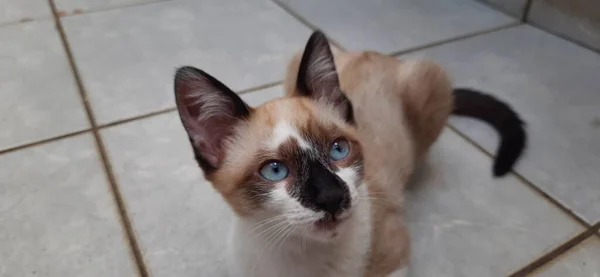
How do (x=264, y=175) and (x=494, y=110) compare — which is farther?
(x=494, y=110)

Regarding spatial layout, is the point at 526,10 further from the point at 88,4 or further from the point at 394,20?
the point at 88,4

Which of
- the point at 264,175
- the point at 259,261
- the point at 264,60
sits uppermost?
the point at 264,175

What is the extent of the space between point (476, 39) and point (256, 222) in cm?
105

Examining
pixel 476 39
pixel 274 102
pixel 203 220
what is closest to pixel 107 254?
pixel 203 220

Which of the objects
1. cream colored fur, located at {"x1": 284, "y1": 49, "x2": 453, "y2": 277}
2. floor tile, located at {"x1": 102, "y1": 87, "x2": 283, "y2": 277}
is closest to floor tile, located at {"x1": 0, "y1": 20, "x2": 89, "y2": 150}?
floor tile, located at {"x1": 102, "y1": 87, "x2": 283, "y2": 277}

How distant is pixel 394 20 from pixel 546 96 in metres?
0.52

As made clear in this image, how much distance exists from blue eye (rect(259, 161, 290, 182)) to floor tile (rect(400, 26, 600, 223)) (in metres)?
0.57

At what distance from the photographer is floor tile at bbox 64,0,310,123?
1.24 meters

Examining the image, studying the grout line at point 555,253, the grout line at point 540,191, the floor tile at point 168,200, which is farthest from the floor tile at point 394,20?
the grout line at point 555,253

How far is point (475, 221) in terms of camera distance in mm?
881

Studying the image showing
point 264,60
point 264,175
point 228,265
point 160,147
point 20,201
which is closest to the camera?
point 264,175

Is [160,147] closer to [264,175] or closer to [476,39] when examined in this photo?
[264,175]

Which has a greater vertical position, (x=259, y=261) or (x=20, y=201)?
(x=259, y=261)

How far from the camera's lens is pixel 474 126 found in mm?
1101
